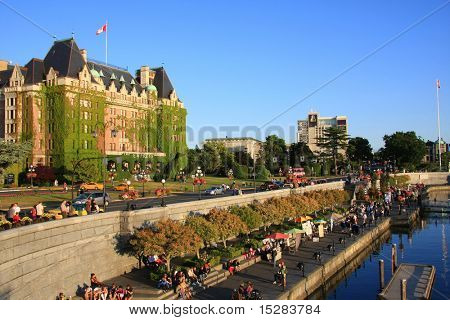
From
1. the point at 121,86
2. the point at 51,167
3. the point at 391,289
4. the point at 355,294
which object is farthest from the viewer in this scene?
the point at 121,86

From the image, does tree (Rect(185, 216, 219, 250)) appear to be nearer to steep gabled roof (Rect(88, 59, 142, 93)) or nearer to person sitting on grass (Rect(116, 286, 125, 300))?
person sitting on grass (Rect(116, 286, 125, 300))

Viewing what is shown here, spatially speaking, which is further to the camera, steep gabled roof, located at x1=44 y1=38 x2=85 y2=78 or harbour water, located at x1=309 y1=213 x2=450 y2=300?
steep gabled roof, located at x1=44 y1=38 x2=85 y2=78

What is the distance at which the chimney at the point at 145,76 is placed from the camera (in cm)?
10756

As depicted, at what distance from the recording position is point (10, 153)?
68.2 metres

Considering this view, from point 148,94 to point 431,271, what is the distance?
255 feet

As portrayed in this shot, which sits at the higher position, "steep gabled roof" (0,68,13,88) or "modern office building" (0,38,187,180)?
"steep gabled roof" (0,68,13,88)

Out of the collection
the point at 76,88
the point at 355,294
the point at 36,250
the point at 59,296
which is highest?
the point at 76,88

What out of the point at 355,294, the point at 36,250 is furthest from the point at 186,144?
the point at 36,250

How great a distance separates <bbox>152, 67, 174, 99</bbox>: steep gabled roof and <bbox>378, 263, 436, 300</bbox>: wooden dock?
78404 mm

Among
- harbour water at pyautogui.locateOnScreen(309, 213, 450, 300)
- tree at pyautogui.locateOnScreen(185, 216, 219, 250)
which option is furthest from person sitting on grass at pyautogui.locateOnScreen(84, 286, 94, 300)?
harbour water at pyautogui.locateOnScreen(309, 213, 450, 300)

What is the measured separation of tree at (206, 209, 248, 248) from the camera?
38.8m

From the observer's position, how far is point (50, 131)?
81.6 metres
